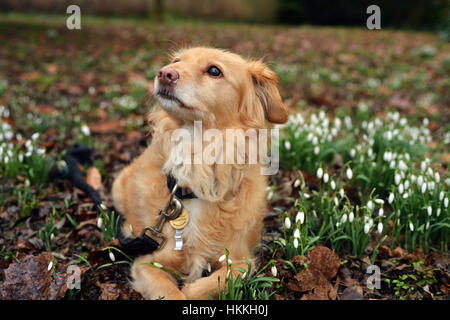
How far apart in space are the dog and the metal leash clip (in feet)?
0.15

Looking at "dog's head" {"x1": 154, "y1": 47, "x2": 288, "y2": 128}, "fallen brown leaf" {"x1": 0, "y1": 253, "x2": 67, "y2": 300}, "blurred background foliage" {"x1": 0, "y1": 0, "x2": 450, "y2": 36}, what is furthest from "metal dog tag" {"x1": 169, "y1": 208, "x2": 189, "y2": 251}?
"blurred background foliage" {"x1": 0, "y1": 0, "x2": 450, "y2": 36}

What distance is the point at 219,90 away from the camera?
259 centimetres

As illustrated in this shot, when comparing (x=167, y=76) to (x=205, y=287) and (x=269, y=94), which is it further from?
(x=205, y=287)

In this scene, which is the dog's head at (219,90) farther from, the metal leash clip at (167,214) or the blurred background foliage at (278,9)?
the blurred background foliage at (278,9)

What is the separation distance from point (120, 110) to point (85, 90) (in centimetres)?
151

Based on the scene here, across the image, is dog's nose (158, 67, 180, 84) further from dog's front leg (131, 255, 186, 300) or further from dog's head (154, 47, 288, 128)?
dog's front leg (131, 255, 186, 300)

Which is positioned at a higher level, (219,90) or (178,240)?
(219,90)

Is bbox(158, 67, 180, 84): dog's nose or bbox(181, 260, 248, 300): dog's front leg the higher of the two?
bbox(158, 67, 180, 84): dog's nose

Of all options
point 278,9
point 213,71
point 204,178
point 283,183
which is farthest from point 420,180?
point 278,9

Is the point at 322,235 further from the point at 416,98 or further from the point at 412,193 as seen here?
the point at 416,98

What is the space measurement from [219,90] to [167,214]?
0.97 metres

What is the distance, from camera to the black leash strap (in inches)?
103

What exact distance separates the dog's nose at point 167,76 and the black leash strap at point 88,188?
3.59ft
